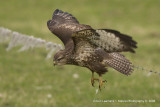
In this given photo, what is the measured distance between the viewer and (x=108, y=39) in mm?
5566

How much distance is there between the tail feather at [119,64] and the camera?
582 centimetres

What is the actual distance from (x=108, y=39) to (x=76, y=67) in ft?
26.1

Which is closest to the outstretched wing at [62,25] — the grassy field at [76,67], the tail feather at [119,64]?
the tail feather at [119,64]

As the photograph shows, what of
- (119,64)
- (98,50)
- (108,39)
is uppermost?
(108,39)

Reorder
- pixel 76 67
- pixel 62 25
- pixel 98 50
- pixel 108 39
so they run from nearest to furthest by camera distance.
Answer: pixel 108 39 → pixel 98 50 → pixel 62 25 → pixel 76 67

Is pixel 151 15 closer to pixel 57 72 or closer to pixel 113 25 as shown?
pixel 113 25

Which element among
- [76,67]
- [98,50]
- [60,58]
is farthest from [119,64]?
[76,67]

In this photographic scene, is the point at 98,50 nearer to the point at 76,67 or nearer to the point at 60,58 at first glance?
the point at 60,58

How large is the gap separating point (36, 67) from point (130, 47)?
8481 millimetres

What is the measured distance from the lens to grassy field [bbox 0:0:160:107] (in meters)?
9.61

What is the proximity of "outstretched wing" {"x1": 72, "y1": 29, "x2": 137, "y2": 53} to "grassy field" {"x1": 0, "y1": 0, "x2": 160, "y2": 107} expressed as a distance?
11.2ft

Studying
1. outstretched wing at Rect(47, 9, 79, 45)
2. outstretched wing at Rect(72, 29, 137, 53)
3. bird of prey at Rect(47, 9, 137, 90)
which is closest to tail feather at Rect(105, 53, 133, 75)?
bird of prey at Rect(47, 9, 137, 90)

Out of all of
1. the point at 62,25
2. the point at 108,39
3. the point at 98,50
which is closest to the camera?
the point at 108,39

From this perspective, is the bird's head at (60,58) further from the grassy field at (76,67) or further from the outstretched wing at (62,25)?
the grassy field at (76,67)
